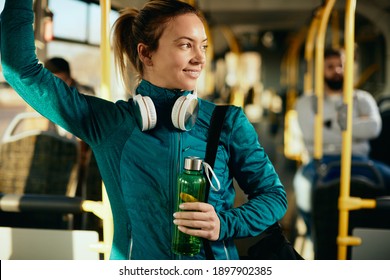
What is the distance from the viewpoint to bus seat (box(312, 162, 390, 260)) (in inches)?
98.1

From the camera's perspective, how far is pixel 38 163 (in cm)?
277

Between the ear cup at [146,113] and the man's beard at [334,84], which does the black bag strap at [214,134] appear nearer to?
the ear cup at [146,113]

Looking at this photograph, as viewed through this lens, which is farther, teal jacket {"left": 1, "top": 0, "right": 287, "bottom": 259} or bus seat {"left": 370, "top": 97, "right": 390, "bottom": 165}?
bus seat {"left": 370, "top": 97, "right": 390, "bottom": 165}

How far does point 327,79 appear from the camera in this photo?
11.7ft

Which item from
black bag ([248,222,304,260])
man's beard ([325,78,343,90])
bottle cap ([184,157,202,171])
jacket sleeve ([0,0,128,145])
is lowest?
black bag ([248,222,304,260])

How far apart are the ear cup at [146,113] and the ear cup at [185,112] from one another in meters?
0.05

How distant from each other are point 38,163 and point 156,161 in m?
1.45

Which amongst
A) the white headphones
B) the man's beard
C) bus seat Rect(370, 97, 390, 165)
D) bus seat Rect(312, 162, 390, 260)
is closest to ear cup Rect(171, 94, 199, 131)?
the white headphones

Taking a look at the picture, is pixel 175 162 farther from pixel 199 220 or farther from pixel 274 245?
pixel 274 245

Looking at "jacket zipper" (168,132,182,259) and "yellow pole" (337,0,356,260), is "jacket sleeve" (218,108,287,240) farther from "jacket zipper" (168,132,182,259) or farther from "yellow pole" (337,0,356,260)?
"yellow pole" (337,0,356,260)

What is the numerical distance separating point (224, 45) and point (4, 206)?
11.3 meters

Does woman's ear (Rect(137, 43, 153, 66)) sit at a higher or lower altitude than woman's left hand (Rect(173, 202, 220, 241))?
higher

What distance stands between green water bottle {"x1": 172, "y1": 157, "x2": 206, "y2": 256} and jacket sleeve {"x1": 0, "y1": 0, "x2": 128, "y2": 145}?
0.25 m
